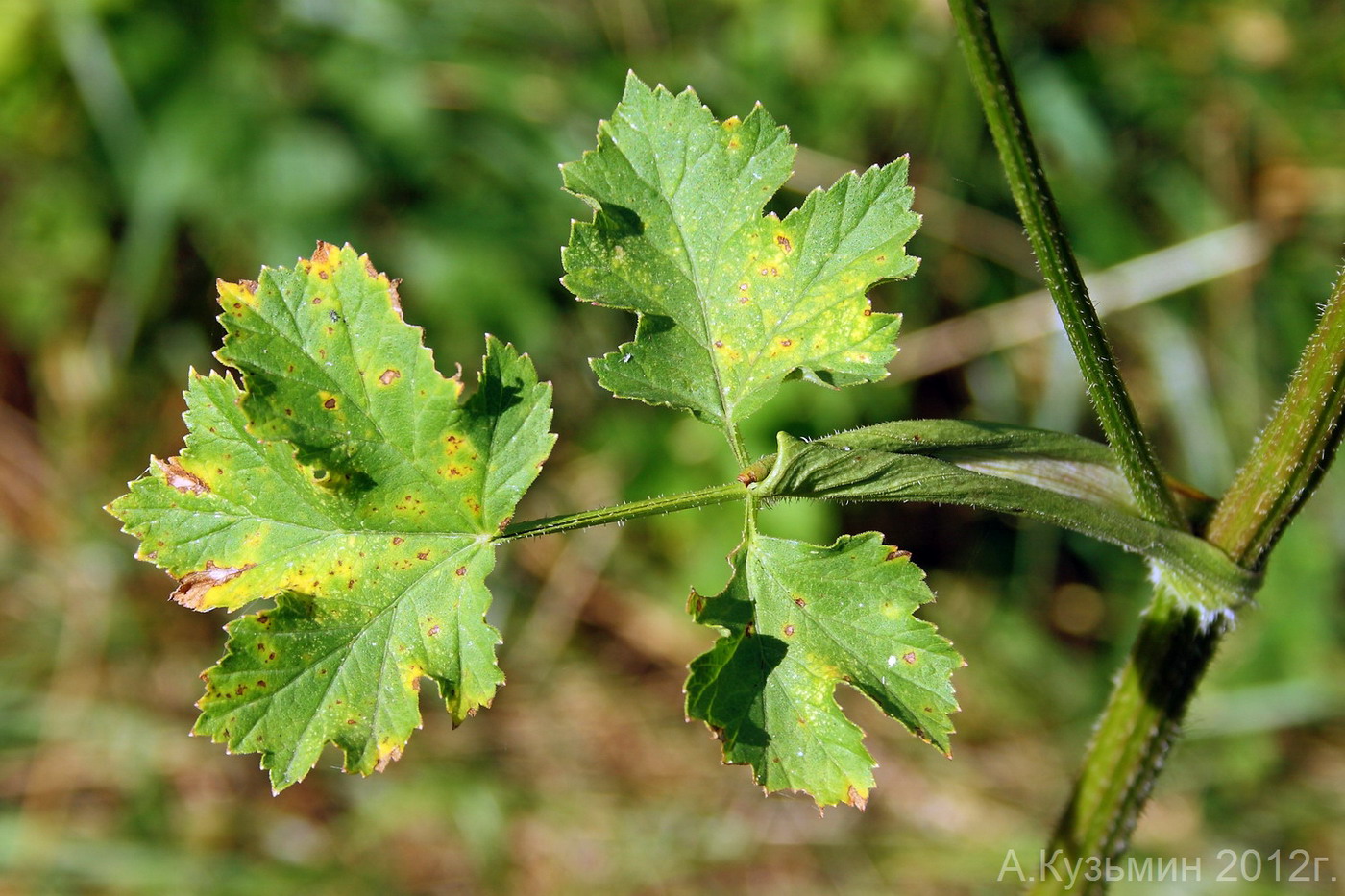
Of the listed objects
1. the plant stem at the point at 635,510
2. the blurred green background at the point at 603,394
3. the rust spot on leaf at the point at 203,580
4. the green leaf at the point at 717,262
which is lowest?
the blurred green background at the point at 603,394

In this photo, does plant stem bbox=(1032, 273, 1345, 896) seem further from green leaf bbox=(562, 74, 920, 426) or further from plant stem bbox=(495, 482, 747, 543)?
plant stem bbox=(495, 482, 747, 543)

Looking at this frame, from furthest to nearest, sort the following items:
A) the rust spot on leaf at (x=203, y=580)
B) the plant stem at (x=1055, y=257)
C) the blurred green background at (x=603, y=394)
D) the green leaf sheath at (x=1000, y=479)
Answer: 1. the blurred green background at (x=603, y=394)
2. the rust spot on leaf at (x=203, y=580)
3. the green leaf sheath at (x=1000, y=479)
4. the plant stem at (x=1055, y=257)

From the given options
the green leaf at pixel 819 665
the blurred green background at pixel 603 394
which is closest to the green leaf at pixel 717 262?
the green leaf at pixel 819 665

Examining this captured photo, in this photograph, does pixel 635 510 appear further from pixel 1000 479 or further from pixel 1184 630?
pixel 1184 630

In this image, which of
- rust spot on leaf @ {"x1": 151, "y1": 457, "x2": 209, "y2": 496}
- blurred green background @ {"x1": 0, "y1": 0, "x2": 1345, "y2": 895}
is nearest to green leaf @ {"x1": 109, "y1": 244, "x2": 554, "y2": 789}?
rust spot on leaf @ {"x1": 151, "y1": 457, "x2": 209, "y2": 496}

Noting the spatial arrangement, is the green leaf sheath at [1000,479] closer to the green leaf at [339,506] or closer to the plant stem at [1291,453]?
the plant stem at [1291,453]
